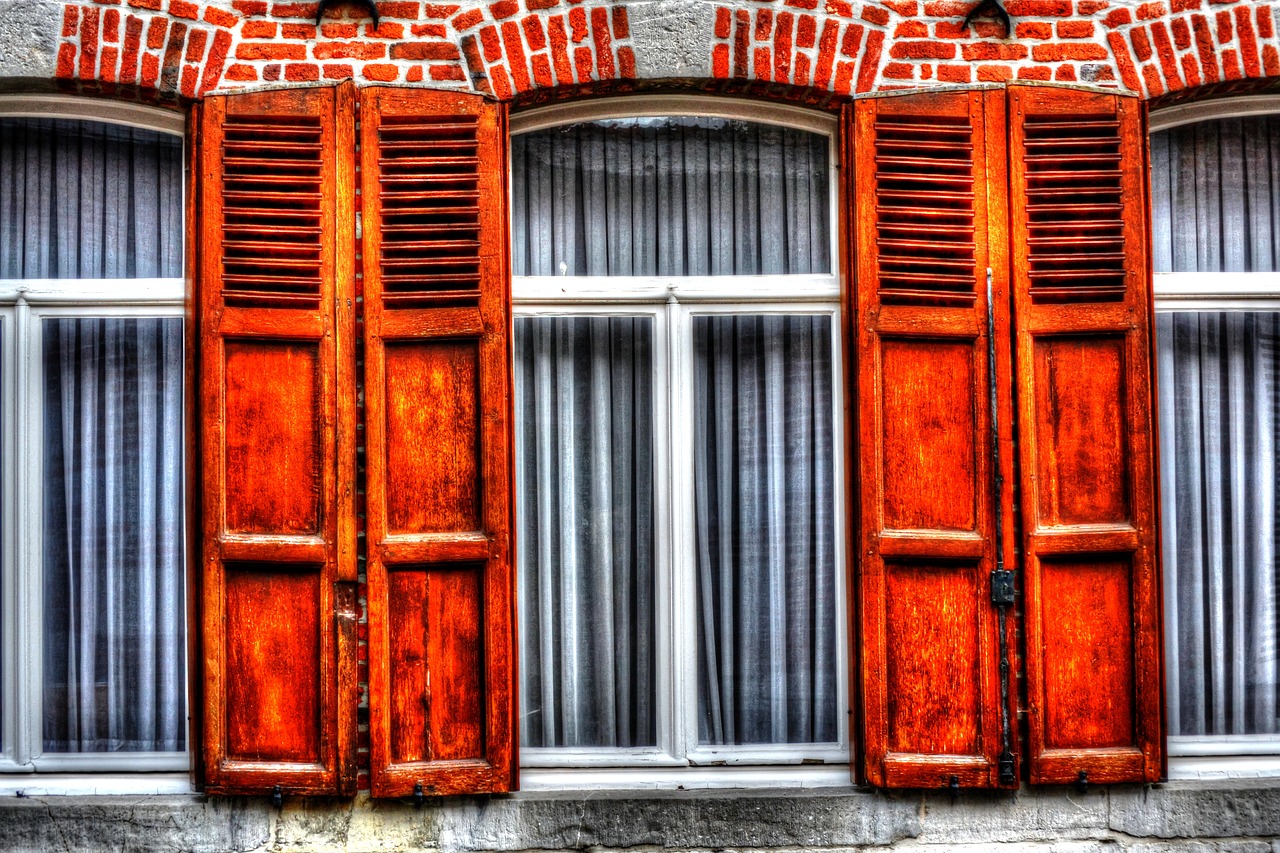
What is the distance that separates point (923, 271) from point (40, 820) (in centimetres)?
363

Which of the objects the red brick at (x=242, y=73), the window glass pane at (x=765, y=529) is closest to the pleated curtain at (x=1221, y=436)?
the window glass pane at (x=765, y=529)

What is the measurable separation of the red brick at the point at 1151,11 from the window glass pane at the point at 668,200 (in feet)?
3.87

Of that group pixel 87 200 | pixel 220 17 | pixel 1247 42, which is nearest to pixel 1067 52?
pixel 1247 42

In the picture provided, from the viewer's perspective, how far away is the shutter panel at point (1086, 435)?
3.94m

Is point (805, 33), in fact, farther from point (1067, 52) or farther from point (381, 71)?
point (381, 71)

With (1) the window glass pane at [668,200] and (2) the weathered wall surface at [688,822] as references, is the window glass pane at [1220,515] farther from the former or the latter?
(1) the window glass pane at [668,200]

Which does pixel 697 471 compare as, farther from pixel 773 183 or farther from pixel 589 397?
pixel 773 183

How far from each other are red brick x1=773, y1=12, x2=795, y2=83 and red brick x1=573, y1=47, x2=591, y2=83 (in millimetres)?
658

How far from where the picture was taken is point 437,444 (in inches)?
156

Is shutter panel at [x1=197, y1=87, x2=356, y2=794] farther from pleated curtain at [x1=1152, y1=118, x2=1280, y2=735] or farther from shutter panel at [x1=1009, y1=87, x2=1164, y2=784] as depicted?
pleated curtain at [x1=1152, y1=118, x2=1280, y2=735]

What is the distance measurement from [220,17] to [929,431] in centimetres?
288

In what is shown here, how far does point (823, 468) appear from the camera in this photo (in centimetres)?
423

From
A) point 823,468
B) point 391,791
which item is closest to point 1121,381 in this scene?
point 823,468

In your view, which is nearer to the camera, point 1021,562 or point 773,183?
point 1021,562
